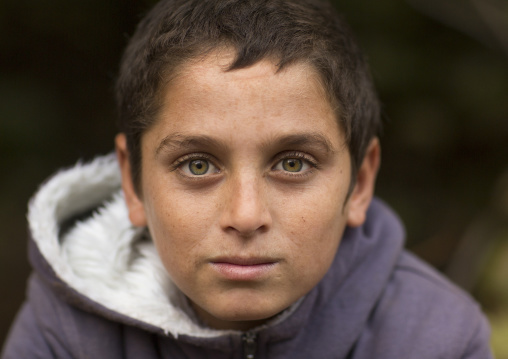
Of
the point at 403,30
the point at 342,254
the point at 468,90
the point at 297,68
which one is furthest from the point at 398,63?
the point at 297,68

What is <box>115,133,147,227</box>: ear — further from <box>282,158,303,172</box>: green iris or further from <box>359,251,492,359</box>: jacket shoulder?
<box>359,251,492,359</box>: jacket shoulder

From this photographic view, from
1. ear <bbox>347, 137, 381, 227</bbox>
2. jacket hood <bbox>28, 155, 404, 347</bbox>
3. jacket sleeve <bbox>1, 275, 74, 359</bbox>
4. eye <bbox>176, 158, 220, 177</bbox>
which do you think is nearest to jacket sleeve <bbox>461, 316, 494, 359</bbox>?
jacket hood <bbox>28, 155, 404, 347</bbox>

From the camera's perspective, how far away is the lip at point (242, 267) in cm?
139

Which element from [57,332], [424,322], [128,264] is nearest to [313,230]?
[424,322]

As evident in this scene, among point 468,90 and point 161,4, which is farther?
point 468,90

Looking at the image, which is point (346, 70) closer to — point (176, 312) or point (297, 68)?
point (297, 68)

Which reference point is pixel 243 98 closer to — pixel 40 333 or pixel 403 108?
pixel 40 333

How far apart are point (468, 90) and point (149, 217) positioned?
213 centimetres

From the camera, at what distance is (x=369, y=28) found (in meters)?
3.06

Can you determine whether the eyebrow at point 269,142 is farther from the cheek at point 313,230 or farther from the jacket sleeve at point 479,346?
the jacket sleeve at point 479,346

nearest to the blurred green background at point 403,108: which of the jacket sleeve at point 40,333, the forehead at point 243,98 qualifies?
the jacket sleeve at point 40,333

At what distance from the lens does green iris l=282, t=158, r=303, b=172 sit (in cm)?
143

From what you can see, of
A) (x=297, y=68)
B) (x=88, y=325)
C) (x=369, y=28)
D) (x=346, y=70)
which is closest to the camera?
(x=297, y=68)

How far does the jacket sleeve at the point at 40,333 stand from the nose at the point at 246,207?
0.69m
